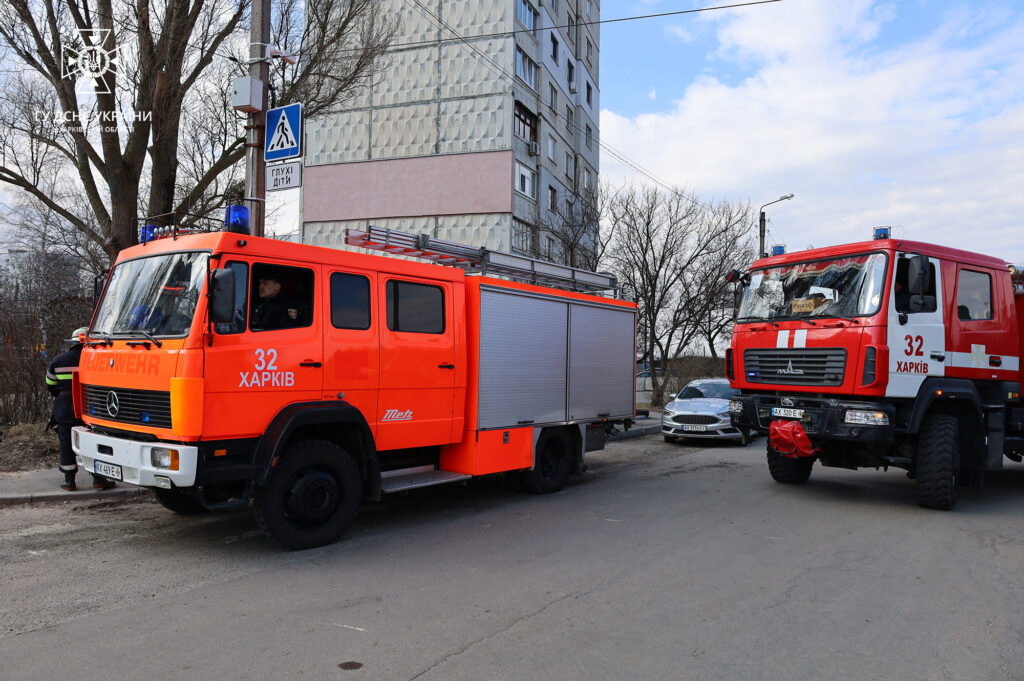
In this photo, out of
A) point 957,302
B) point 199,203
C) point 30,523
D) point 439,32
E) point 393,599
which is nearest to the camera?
point 393,599

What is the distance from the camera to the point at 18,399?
10.5 m

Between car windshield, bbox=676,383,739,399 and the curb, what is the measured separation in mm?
11511

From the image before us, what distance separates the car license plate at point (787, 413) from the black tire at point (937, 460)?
4.47ft

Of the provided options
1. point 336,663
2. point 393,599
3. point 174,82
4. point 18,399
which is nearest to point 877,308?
point 393,599

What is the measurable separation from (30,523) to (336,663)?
492 cm

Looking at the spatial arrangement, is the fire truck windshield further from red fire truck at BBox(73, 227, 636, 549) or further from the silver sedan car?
the silver sedan car

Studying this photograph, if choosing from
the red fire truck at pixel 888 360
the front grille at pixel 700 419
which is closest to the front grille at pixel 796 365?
the red fire truck at pixel 888 360

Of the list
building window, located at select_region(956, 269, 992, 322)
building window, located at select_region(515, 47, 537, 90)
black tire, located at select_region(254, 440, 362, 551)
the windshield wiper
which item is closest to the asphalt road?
black tire, located at select_region(254, 440, 362, 551)

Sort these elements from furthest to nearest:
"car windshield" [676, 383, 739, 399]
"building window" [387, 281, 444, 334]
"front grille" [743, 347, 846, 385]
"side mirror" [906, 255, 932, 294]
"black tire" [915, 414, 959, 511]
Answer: "car windshield" [676, 383, 739, 399] < "front grille" [743, 347, 846, 385] < "black tire" [915, 414, 959, 511] < "side mirror" [906, 255, 932, 294] < "building window" [387, 281, 444, 334]

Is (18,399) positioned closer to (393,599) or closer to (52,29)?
(52,29)

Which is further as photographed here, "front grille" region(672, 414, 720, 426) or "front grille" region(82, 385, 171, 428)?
"front grille" region(672, 414, 720, 426)

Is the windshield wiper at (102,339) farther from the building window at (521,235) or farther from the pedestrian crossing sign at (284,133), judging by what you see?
the building window at (521,235)

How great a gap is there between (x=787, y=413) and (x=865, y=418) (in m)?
0.90

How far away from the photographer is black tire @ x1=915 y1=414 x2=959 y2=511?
313 inches
